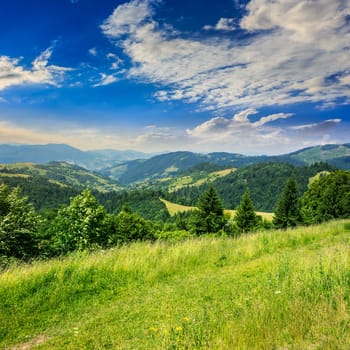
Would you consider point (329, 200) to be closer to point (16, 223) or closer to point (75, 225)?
point (75, 225)

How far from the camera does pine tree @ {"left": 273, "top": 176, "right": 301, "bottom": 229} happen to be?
4956 cm

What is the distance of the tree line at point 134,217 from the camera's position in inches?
836

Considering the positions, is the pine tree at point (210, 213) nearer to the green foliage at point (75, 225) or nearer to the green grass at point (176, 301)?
the green foliage at point (75, 225)

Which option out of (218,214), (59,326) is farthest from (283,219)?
(59,326)

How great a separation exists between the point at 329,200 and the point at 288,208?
780 cm

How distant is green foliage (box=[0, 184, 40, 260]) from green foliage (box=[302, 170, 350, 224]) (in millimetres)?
43719

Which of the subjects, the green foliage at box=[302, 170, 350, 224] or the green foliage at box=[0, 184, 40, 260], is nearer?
the green foliage at box=[0, 184, 40, 260]

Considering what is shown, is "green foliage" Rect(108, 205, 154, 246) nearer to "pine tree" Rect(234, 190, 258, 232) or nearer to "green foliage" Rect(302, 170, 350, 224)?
"pine tree" Rect(234, 190, 258, 232)

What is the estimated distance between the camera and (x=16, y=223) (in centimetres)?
1875

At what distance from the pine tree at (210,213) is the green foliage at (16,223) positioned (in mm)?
29447

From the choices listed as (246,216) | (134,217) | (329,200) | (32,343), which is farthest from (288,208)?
(32,343)

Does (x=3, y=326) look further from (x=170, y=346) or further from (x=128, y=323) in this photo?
(x=170, y=346)

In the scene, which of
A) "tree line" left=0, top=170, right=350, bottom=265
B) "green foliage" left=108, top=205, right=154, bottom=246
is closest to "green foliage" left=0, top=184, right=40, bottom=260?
"tree line" left=0, top=170, right=350, bottom=265

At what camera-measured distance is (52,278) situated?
7168 mm
